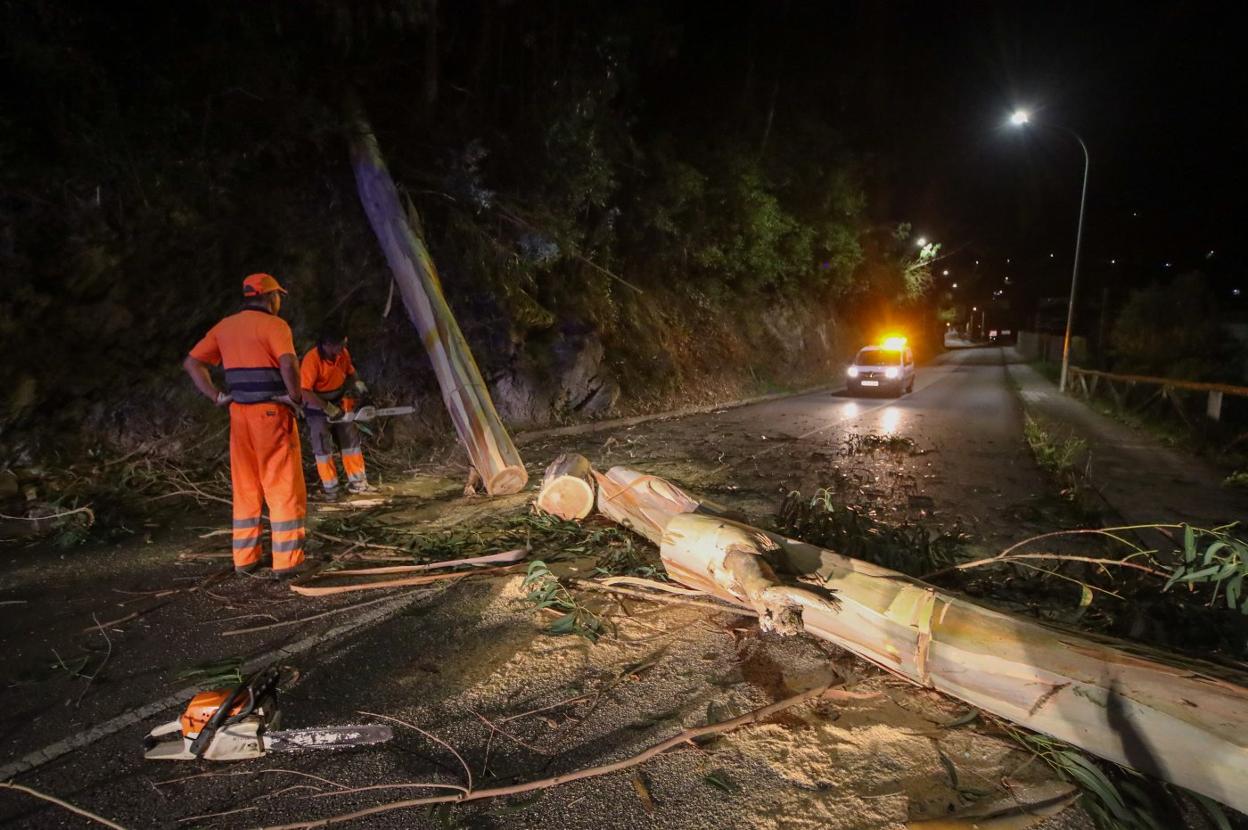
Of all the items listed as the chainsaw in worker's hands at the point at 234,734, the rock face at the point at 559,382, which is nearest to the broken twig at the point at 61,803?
the chainsaw in worker's hands at the point at 234,734

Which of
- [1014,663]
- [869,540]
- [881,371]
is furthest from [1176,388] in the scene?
[1014,663]

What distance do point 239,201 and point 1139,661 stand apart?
9467 millimetres

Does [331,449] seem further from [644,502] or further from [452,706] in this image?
[452,706]

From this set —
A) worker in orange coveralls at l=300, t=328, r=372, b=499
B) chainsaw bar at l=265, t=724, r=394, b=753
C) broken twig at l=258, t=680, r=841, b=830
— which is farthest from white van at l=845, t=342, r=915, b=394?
chainsaw bar at l=265, t=724, r=394, b=753

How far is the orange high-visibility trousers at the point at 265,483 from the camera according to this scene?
4.14 metres

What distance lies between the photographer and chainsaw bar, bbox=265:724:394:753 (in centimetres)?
240

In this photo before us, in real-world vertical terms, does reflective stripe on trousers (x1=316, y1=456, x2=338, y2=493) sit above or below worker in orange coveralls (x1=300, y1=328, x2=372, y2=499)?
below

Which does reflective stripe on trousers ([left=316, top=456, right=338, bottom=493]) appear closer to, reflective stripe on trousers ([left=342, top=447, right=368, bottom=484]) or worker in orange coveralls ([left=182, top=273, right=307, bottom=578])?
reflective stripe on trousers ([left=342, top=447, right=368, bottom=484])

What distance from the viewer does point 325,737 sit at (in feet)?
7.95

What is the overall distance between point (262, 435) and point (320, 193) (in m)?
5.83

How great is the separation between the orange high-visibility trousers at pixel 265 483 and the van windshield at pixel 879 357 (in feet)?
51.7

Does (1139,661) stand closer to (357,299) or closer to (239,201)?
(357,299)

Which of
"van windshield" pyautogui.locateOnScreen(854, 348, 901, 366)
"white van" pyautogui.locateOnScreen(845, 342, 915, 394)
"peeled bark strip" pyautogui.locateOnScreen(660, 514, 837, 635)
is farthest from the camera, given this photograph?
"van windshield" pyautogui.locateOnScreen(854, 348, 901, 366)

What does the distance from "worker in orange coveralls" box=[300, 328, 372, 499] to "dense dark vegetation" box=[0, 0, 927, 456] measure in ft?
6.10
